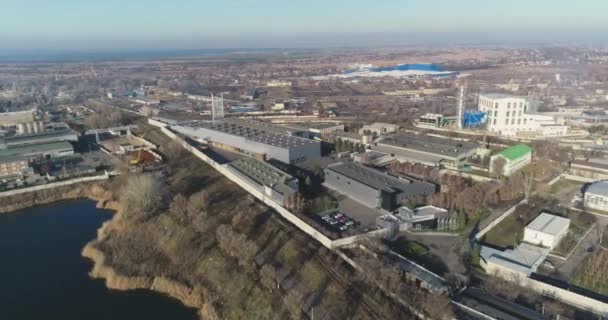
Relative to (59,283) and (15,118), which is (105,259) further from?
(15,118)

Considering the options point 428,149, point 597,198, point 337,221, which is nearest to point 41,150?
point 337,221

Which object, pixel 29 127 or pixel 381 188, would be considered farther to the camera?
pixel 29 127

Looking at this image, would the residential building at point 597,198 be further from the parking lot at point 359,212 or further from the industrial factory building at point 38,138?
the industrial factory building at point 38,138

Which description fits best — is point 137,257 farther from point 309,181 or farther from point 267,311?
point 309,181

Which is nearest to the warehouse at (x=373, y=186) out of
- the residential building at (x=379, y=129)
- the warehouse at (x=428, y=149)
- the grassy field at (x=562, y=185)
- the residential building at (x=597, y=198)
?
the warehouse at (x=428, y=149)

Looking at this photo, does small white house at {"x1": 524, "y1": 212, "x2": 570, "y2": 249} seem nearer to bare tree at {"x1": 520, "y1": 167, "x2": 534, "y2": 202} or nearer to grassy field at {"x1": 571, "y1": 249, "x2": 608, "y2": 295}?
grassy field at {"x1": 571, "y1": 249, "x2": 608, "y2": 295}
